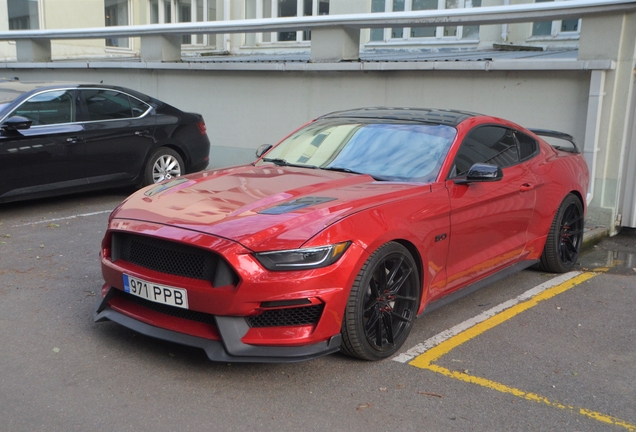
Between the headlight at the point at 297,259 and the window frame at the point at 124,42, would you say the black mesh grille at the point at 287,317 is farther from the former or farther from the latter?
the window frame at the point at 124,42

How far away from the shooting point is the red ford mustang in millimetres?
3723

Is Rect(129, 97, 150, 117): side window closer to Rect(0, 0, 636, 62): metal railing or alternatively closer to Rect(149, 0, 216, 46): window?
Rect(0, 0, 636, 62): metal railing

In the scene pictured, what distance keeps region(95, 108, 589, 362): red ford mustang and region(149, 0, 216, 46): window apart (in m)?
14.9

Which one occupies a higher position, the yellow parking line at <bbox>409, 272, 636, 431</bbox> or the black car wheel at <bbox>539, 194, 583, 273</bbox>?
the black car wheel at <bbox>539, 194, 583, 273</bbox>

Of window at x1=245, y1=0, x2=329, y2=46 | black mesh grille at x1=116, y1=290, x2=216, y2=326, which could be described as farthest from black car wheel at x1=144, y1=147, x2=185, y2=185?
window at x1=245, y1=0, x2=329, y2=46

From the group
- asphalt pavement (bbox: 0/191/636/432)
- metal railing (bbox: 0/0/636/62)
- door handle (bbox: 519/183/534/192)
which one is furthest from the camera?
metal railing (bbox: 0/0/636/62)

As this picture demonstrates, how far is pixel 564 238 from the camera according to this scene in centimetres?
648

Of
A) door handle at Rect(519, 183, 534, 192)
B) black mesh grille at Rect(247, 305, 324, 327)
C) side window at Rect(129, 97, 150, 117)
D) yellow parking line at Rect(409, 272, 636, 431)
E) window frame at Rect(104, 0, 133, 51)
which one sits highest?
window frame at Rect(104, 0, 133, 51)

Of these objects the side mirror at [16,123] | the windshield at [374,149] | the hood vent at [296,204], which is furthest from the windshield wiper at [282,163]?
the side mirror at [16,123]

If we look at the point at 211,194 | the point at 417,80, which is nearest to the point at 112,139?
the point at 417,80

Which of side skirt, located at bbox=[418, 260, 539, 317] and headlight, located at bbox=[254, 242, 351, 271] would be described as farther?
side skirt, located at bbox=[418, 260, 539, 317]

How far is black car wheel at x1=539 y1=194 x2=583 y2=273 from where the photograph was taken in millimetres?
6156

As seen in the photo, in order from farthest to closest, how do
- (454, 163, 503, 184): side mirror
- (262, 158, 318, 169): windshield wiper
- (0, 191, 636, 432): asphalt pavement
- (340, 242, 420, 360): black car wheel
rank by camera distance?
(262, 158, 318, 169): windshield wiper → (454, 163, 503, 184): side mirror → (340, 242, 420, 360): black car wheel → (0, 191, 636, 432): asphalt pavement

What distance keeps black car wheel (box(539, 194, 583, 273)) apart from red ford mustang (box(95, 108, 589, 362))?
1.23ft
